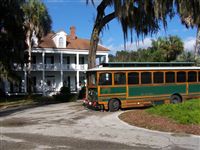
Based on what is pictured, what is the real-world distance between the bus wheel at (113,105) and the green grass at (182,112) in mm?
4167

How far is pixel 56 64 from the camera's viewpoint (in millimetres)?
54688

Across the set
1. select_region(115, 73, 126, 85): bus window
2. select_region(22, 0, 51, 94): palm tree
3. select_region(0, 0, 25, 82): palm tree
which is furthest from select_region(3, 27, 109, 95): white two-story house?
select_region(115, 73, 126, 85): bus window

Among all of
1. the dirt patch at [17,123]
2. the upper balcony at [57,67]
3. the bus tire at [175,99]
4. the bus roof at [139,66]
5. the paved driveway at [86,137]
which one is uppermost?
the upper balcony at [57,67]

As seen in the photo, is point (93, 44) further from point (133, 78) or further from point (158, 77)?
point (158, 77)

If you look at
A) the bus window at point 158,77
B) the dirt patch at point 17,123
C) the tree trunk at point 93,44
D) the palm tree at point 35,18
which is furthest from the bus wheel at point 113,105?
the palm tree at point 35,18

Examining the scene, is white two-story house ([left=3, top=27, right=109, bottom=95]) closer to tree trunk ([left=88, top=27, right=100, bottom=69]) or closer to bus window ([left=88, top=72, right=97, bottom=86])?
tree trunk ([left=88, top=27, right=100, bottom=69])

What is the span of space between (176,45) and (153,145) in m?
43.0

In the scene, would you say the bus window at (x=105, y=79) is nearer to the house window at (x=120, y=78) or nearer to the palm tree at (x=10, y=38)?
the house window at (x=120, y=78)

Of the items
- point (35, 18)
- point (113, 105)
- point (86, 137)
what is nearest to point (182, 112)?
point (86, 137)

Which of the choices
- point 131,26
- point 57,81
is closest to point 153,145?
point 131,26

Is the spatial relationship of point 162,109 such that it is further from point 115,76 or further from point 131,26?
point 131,26

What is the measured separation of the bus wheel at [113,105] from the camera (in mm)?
21719

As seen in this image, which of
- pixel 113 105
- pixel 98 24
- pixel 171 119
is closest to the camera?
pixel 171 119

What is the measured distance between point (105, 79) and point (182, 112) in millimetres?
6679
